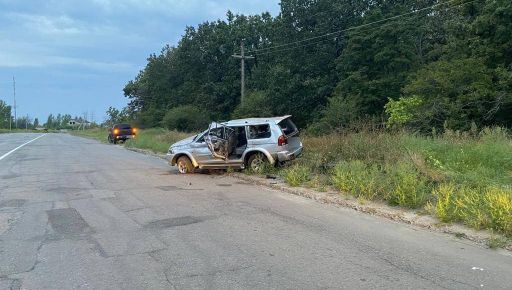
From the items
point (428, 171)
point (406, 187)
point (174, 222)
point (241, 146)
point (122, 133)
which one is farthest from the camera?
point (122, 133)

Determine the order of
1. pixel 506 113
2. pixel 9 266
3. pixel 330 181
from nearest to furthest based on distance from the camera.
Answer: pixel 9 266 → pixel 330 181 → pixel 506 113

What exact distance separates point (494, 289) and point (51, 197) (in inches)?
360

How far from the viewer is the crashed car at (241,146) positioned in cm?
1401

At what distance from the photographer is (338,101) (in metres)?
45.5

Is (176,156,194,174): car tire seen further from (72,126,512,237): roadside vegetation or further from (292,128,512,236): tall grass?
(292,128,512,236): tall grass

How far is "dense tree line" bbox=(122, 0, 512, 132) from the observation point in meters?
30.7

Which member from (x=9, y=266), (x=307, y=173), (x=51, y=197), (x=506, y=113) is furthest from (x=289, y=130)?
(x=506, y=113)

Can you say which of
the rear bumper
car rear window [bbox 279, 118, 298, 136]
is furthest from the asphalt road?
car rear window [bbox 279, 118, 298, 136]

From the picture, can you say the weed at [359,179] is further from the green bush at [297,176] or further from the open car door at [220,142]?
the open car door at [220,142]

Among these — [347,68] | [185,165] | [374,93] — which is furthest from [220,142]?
[347,68]

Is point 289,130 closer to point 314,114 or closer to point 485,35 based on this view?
point 485,35

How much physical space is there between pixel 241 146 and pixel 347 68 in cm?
3608

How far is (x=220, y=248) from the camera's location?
21.2 feet

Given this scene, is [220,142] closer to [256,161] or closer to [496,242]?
[256,161]
